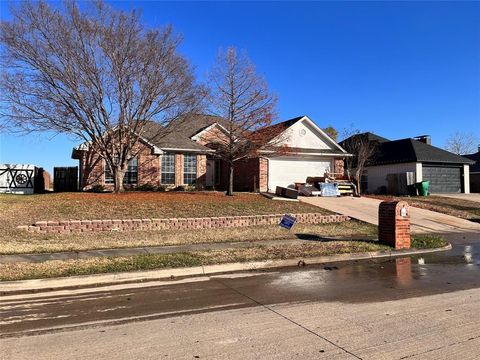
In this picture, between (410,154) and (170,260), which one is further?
(410,154)

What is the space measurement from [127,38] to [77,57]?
90.7 inches

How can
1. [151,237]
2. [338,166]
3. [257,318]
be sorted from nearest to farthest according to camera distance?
[257,318]
[151,237]
[338,166]

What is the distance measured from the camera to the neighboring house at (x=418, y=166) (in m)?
34.6

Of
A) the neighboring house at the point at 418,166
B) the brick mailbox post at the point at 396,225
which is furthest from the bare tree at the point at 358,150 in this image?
the brick mailbox post at the point at 396,225

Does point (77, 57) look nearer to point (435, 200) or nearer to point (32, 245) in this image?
point (32, 245)

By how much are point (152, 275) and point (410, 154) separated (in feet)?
100

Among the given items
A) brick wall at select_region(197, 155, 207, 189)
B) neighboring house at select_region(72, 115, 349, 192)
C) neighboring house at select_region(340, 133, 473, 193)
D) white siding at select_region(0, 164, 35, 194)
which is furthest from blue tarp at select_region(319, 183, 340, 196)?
white siding at select_region(0, 164, 35, 194)

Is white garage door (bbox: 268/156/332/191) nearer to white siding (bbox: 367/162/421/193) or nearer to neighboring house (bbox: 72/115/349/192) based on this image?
neighboring house (bbox: 72/115/349/192)

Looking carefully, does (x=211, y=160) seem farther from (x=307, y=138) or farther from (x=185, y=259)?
(x=185, y=259)

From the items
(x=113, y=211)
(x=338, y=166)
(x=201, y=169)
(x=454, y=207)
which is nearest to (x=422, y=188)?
(x=338, y=166)

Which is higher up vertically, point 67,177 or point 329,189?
point 67,177

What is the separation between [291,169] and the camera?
99.2 ft

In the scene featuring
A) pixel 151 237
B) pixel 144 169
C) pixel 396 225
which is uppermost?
pixel 144 169

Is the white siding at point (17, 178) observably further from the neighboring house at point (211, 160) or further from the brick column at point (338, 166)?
the brick column at point (338, 166)
